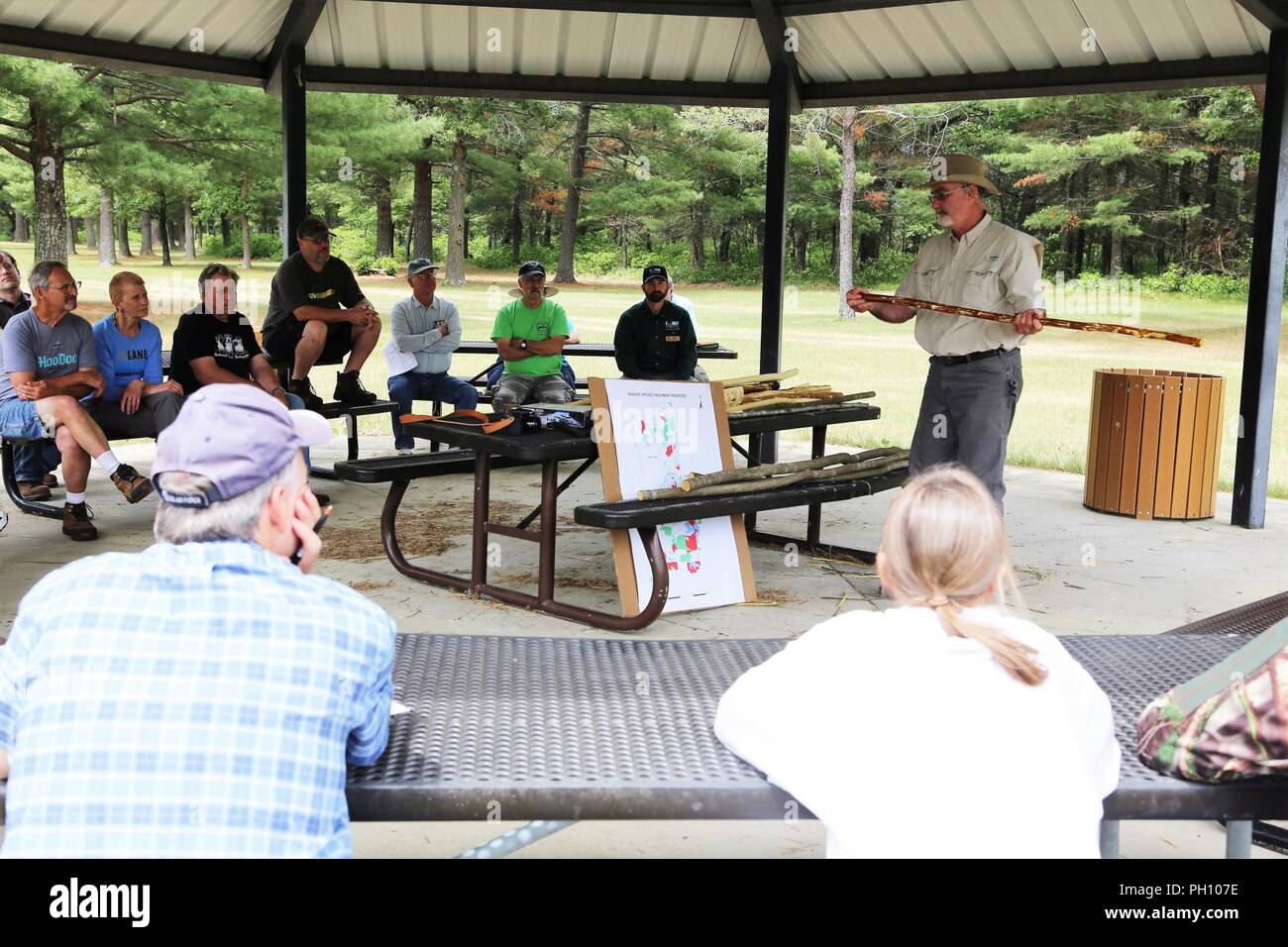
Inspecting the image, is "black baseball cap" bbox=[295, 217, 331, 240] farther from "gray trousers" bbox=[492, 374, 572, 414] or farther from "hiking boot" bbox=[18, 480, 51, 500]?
"hiking boot" bbox=[18, 480, 51, 500]

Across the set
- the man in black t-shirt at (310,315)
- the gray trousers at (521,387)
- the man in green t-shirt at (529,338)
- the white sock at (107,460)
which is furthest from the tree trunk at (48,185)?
the white sock at (107,460)

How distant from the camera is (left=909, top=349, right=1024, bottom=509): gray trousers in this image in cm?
600

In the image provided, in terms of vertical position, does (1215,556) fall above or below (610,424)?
below

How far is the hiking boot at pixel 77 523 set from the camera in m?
6.78

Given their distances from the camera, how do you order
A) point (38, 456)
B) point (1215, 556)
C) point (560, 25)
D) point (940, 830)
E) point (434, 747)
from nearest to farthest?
1. point (940, 830)
2. point (434, 747)
3. point (1215, 556)
4. point (38, 456)
5. point (560, 25)

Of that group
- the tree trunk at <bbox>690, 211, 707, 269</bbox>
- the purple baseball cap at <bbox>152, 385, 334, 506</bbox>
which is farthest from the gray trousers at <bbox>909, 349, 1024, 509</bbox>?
the tree trunk at <bbox>690, 211, 707, 269</bbox>

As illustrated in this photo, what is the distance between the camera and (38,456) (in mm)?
7805

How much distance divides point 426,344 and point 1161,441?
16.0 ft

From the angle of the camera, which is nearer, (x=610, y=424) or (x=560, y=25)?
(x=610, y=424)

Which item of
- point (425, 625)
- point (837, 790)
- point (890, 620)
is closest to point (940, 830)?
point (837, 790)

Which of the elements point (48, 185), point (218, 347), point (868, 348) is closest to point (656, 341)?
point (218, 347)
